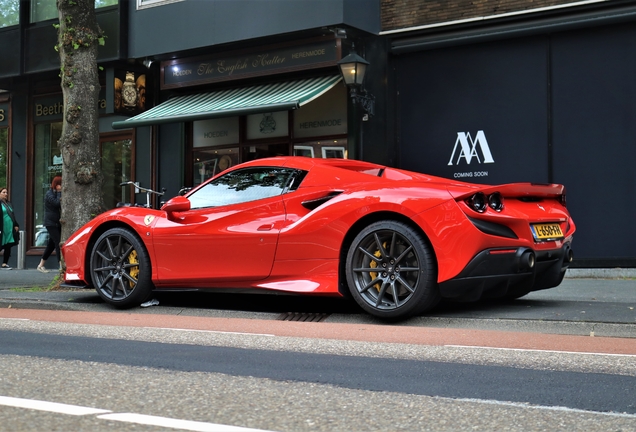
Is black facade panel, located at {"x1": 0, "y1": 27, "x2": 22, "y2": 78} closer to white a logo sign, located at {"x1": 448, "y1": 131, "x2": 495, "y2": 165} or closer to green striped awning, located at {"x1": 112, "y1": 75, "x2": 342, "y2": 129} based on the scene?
green striped awning, located at {"x1": 112, "y1": 75, "x2": 342, "y2": 129}

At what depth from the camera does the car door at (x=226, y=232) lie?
733cm

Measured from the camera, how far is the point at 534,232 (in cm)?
668

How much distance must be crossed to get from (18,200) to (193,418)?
16.4m

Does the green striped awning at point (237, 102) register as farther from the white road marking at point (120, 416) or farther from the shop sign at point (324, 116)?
the white road marking at point (120, 416)

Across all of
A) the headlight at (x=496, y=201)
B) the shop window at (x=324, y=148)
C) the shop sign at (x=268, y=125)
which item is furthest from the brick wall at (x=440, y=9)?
the headlight at (x=496, y=201)

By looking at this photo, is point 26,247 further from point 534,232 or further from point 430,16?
point 534,232

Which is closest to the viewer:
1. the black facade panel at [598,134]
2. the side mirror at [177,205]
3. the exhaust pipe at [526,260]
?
the exhaust pipe at [526,260]

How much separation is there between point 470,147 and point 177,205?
23.4ft

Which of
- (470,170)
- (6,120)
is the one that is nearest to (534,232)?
(470,170)

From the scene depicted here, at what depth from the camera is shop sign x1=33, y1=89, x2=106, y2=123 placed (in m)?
17.9

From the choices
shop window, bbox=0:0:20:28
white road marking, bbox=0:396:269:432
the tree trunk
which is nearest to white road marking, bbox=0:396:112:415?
white road marking, bbox=0:396:269:432

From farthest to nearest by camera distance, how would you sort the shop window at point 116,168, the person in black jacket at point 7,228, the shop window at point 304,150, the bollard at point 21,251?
the bollard at point 21,251
the shop window at point 116,168
the person in black jacket at point 7,228
the shop window at point 304,150

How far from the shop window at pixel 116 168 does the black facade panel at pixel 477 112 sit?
239 inches

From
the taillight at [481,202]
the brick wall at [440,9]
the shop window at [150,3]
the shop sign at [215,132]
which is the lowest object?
the taillight at [481,202]
